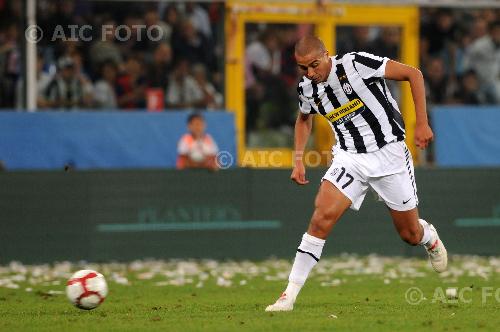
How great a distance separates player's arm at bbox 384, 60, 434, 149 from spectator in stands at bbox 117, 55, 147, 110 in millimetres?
8968

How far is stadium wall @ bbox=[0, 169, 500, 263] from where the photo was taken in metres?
16.0

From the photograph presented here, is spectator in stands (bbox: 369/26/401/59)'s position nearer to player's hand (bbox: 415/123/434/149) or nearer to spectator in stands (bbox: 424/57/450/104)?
spectator in stands (bbox: 424/57/450/104)

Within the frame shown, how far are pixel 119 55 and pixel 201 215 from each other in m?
3.41

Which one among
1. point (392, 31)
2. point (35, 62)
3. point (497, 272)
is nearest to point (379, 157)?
point (497, 272)

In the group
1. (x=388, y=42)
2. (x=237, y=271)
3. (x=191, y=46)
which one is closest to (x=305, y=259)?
(x=237, y=271)

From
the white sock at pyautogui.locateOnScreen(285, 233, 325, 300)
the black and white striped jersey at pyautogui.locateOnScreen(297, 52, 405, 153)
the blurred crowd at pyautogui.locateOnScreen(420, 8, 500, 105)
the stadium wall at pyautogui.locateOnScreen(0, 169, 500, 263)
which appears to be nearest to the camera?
the white sock at pyautogui.locateOnScreen(285, 233, 325, 300)

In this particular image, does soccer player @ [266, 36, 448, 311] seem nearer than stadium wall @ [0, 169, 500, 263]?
Yes

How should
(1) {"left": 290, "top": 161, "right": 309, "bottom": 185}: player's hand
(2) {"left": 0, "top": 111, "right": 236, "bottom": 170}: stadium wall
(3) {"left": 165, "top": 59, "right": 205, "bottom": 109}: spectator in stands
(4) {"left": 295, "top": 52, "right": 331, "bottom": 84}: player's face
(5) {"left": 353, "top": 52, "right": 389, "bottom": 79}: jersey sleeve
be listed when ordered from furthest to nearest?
1. (3) {"left": 165, "top": 59, "right": 205, "bottom": 109}: spectator in stands
2. (2) {"left": 0, "top": 111, "right": 236, "bottom": 170}: stadium wall
3. (1) {"left": 290, "top": 161, "right": 309, "bottom": 185}: player's hand
4. (5) {"left": 353, "top": 52, "right": 389, "bottom": 79}: jersey sleeve
5. (4) {"left": 295, "top": 52, "right": 331, "bottom": 84}: player's face

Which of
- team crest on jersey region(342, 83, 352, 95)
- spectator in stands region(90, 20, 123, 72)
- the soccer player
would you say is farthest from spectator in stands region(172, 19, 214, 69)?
team crest on jersey region(342, 83, 352, 95)

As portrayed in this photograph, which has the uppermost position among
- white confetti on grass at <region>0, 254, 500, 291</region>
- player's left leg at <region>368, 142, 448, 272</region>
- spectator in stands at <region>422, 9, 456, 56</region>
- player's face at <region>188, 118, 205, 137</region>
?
spectator in stands at <region>422, 9, 456, 56</region>

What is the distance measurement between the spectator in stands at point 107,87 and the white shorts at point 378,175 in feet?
27.4

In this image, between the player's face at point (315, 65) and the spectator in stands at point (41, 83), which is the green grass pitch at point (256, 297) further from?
the spectator in stands at point (41, 83)

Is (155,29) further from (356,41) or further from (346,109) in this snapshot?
(346,109)

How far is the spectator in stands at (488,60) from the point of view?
21328mm
